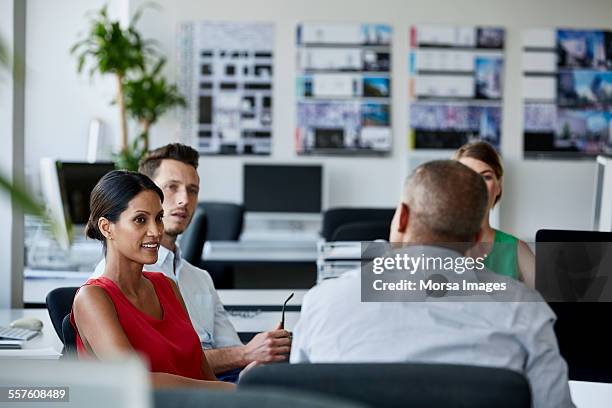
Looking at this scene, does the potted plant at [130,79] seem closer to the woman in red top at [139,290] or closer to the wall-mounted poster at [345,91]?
the wall-mounted poster at [345,91]

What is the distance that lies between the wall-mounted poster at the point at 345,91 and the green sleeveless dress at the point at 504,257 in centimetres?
503

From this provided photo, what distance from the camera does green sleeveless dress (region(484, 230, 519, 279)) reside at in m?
3.12

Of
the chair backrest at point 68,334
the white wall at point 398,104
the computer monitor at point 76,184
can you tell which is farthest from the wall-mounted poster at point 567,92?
the chair backrest at point 68,334

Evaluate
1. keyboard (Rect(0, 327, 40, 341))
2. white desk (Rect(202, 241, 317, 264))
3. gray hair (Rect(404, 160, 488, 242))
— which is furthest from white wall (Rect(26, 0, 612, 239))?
gray hair (Rect(404, 160, 488, 242))

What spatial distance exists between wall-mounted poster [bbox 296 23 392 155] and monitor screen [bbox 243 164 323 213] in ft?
1.04

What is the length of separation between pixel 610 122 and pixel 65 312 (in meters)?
6.56

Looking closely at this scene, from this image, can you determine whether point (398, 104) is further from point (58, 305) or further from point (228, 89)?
point (58, 305)

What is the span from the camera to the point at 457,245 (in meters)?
1.96

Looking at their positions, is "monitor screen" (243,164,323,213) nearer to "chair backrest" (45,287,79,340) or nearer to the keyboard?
the keyboard

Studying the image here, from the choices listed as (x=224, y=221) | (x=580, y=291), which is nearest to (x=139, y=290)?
(x=580, y=291)

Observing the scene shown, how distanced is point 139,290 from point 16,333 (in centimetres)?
80

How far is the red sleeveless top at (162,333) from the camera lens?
2389 millimetres

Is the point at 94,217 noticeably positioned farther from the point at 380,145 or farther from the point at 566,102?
the point at 566,102

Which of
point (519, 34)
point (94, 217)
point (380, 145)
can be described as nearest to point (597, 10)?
point (519, 34)
